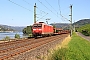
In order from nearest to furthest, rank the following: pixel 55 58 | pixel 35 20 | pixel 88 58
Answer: pixel 55 58 < pixel 88 58 < pixel 35 20

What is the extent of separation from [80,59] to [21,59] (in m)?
3.76

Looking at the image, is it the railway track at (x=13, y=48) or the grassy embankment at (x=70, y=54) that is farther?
the railway track at (x=13, y=48)

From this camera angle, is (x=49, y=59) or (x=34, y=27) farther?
(x=34, y=27)

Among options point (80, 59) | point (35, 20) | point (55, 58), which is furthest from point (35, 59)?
point (35, 20)

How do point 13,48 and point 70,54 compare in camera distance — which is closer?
point 70,54

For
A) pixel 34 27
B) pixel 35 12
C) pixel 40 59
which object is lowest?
pixel 40 59

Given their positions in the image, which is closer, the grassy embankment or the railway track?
the grassy embankment

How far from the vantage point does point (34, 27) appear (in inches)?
1879

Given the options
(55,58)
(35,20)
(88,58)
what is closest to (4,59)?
(55,58)

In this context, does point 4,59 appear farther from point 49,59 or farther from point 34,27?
point 34,27

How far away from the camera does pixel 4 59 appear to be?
1473 cm

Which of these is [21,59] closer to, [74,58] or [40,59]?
[40,59]

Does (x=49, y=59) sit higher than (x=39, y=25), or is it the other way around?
(x=39, y=25)

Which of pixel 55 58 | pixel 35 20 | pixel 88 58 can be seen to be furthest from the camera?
pixel 35 20
